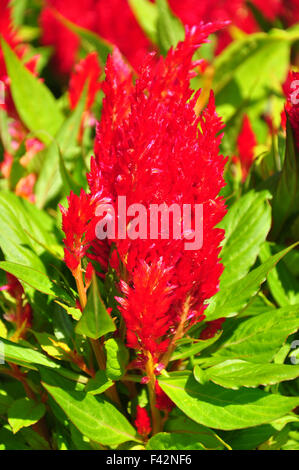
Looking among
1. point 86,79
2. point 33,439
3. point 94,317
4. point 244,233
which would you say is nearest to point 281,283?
point 244,233

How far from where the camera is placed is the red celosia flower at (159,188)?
0.81m

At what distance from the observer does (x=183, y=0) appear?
2.54 metres

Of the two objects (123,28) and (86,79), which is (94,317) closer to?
(86,79)

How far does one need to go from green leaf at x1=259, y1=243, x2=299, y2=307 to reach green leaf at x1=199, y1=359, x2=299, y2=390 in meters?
0.24

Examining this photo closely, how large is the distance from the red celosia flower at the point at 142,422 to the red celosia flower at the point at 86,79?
3.30 feet

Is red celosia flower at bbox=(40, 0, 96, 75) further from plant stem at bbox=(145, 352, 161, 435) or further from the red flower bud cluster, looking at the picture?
plant stem at bbox=(145, 352, 161, 435)

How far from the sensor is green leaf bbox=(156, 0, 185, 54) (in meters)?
1.91

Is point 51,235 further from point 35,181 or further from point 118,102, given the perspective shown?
point 118,102

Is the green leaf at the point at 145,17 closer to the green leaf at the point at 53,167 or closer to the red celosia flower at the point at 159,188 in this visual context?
the green leaf at the point at 53,167

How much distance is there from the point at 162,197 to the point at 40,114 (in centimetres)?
106

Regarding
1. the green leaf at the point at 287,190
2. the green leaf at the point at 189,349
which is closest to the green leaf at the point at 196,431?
the green leaf at the point at 189,349

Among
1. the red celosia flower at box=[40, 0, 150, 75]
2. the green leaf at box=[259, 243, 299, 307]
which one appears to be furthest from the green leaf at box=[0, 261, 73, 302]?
the red celosia flower at box=[40, 0, 150, 75]

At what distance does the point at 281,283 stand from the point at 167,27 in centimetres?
115
